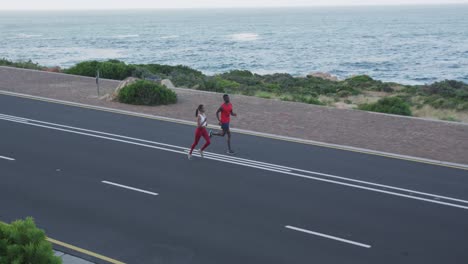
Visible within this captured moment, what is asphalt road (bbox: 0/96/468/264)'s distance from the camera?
9586 millimetres

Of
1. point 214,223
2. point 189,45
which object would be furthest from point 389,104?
point 189,45

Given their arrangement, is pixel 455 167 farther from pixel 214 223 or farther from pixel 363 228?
pixel 214 223

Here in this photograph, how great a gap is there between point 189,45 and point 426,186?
8785 centimetres

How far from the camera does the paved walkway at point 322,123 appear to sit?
650 inches

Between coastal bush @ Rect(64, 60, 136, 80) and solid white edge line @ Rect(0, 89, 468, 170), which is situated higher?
coastal bush @ Rect(64, 60, 136, 80)

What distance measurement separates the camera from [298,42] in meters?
105

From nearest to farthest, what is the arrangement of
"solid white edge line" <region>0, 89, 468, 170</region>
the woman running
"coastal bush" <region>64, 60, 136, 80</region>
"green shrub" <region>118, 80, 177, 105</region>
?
the woman running → "solid white edge line" <region>0, 89, 468, 170</region> → "green shrub" <region>118, 80, 177, 105</region> → "coastal bush" <region>64, 60, 136, 80</region>

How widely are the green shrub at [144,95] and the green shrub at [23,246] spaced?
53.4 feet

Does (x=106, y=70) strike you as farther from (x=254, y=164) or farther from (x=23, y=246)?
(x=23, y=246)

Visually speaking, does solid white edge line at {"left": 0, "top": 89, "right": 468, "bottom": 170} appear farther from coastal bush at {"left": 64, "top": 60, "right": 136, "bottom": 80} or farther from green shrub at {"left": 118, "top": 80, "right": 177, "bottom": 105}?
coastal bush at {"left": 64, "top": 60, "right": 136, "bottom": 80}

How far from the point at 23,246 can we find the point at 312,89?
3179 cm

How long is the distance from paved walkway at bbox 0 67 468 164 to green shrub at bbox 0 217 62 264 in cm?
1191

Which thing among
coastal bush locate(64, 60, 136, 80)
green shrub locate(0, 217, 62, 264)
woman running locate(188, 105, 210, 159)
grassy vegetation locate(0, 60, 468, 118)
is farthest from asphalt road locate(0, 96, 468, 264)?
coastal bush locate(64, 60, 136, 80)

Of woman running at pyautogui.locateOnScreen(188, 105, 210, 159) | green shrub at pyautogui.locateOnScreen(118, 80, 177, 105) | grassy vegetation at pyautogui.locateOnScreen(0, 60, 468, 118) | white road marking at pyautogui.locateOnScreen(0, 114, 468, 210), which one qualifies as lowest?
grassy vegetation at pyautogui.locateOnScreen(0, 60, 468, 118)
